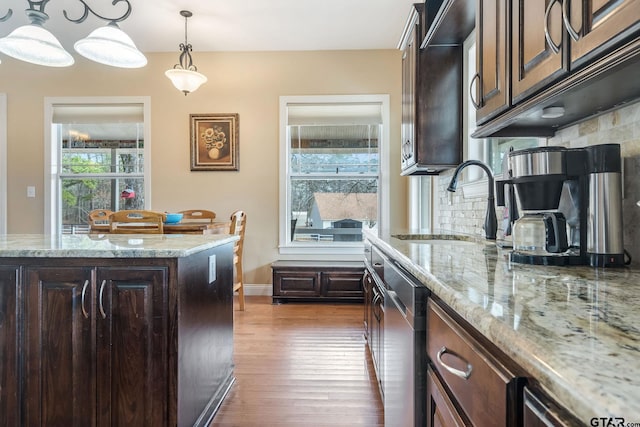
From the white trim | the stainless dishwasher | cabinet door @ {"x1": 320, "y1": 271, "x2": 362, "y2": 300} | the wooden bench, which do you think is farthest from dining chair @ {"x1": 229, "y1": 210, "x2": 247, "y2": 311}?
the white trim

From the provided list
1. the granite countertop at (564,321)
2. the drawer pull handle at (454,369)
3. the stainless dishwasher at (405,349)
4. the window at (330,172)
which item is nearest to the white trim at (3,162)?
the window at (330,172)

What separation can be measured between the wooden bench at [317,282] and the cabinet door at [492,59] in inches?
107

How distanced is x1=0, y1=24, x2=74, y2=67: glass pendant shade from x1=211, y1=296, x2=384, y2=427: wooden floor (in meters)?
2.35

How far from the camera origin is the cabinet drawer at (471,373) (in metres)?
0.53

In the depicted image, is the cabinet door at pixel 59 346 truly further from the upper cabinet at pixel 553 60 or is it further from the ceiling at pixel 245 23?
the ceiling at pixel 245 23

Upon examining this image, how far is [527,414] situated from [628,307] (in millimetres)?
306

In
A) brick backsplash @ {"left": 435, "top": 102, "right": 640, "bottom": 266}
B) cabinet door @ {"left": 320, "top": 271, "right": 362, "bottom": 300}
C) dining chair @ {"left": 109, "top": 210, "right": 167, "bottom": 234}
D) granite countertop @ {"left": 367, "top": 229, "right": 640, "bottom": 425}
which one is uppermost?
brick backsplash @ {"left": 435, "top": 102, "right": 640, "bottom": 266}

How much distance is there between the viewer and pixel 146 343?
4.56 ft

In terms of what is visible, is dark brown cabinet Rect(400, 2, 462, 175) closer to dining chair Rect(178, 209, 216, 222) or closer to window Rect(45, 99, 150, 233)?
dining chair Rect(178, 209, 216, 222)

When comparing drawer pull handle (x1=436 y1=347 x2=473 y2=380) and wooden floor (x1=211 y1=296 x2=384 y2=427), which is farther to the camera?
wooden floor (x1=211 y1=296 x2=384 y2=427)

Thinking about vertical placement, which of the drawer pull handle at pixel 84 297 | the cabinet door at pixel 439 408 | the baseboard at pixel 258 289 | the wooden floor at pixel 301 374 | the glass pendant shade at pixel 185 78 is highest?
the glass pendant shade at pixel 185 78

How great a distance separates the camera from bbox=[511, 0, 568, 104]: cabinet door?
0.89 m

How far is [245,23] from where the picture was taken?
12.2 ft

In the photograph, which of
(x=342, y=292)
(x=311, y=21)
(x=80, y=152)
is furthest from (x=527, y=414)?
(x=80, y=152)
